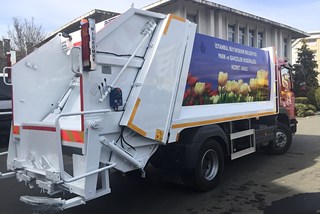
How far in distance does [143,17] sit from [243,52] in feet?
9.59

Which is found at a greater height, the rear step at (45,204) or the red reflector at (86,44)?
the red reflector at (86,44)

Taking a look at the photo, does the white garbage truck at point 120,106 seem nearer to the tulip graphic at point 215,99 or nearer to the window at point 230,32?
the tulip graphic at point 215,99

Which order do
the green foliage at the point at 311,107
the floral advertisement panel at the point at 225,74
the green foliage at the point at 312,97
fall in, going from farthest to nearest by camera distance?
the green foliage at the point at 312,97, the green foliage at the point at 311,107, the floral advertisement panel at the point at 225,74

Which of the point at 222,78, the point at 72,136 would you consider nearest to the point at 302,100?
the point at 222,78

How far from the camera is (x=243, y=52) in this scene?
275 inches

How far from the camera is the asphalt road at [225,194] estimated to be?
502cm

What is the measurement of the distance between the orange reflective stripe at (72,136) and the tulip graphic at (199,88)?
2271 mm

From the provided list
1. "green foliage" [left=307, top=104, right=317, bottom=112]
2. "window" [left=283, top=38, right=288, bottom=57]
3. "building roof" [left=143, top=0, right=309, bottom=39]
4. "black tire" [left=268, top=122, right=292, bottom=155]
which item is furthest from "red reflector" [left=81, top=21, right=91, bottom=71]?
"window" [left=283, top=38, right=288, bottom=57]

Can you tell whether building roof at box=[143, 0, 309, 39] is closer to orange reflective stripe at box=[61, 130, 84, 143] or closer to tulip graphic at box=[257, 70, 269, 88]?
tulip graphic at box=[257, 70, 269, 88]

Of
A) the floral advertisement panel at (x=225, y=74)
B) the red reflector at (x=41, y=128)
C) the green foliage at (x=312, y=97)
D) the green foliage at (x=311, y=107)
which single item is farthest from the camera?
the green foliage at (x=312, y=97)

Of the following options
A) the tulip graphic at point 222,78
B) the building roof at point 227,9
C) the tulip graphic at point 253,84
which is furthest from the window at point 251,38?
the tulip graphic at point 222,78

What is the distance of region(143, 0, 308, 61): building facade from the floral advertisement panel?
32.7 feet

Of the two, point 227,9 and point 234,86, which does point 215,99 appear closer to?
point 234,86

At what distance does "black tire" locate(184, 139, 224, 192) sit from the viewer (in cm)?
549
